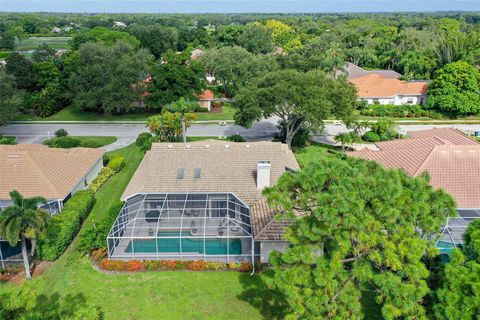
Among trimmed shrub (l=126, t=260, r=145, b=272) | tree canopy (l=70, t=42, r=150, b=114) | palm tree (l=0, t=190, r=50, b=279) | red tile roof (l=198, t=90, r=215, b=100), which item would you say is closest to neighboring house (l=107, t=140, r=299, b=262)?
trimmed shrub (l=126, t=260, r=145, b=272)

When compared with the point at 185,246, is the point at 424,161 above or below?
above

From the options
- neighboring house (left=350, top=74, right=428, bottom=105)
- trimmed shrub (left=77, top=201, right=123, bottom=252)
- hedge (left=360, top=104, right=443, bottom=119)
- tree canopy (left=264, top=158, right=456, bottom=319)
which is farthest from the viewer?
neighboring house (left=350, top=74, right=428, bottom=105)

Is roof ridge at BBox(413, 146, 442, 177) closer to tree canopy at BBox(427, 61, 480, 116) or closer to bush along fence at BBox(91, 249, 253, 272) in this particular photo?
bush along fence at BBox(91, 249, 253, 272)

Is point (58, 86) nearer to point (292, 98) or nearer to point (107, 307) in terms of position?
point (292, 98)

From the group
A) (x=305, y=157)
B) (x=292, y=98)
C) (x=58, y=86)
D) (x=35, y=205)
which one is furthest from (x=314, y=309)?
(x=58, y=86)

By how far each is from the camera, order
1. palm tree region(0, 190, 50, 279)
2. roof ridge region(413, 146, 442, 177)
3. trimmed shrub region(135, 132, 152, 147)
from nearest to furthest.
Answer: palm tree region(0, 190, 50, 279), roof ridge region(413, 146, 442, 177), trimmed shrub region(135, 132, 152, 147)

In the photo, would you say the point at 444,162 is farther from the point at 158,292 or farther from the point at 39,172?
the point at 39,172

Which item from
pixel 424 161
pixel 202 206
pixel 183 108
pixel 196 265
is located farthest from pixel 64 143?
pixel 424 161

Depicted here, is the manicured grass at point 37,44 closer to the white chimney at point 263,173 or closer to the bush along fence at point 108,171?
the bush along fence at point 108,171
